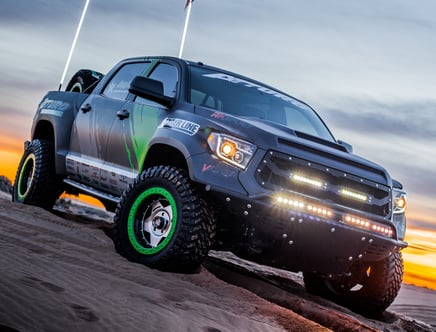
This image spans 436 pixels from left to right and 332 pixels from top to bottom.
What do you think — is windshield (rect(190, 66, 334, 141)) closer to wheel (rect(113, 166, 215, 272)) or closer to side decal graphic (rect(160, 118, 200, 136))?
side decal graphic (rect(160, 118, 200, 136))

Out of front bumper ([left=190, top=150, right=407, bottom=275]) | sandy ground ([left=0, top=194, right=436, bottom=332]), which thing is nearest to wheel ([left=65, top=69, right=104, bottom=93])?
sandy ground ([left=0, top=194, right=436, bottom=332])

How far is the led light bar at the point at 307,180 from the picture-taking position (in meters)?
5.12

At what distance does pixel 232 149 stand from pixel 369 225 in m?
1.24

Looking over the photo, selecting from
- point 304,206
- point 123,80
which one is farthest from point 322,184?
point 123,80

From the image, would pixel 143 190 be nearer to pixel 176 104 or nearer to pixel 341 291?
pixel 176 104

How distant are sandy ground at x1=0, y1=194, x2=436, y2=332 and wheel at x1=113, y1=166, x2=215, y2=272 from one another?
142 mm

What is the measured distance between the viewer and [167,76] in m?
6.54

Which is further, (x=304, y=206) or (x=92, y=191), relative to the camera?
(x=92, y=191)

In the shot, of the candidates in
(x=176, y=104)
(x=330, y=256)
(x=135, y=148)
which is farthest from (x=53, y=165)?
(x=330, y=256)

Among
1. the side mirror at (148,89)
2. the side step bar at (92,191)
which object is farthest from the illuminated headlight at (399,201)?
the side step bar at (92,191)

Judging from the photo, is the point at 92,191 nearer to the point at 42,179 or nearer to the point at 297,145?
the point at 42,179

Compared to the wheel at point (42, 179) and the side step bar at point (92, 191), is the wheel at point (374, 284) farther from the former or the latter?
the wheel at point (42, 179)

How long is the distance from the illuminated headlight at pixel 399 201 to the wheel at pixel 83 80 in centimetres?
398

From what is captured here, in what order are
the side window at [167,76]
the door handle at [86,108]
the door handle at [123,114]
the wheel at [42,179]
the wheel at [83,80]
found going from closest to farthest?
1. the side window at [167,76]
2. the door handle at [123,114]
3. the door handle at [86,108]
4. the wheel at [42,179]
5. the wheel at [83,80]
